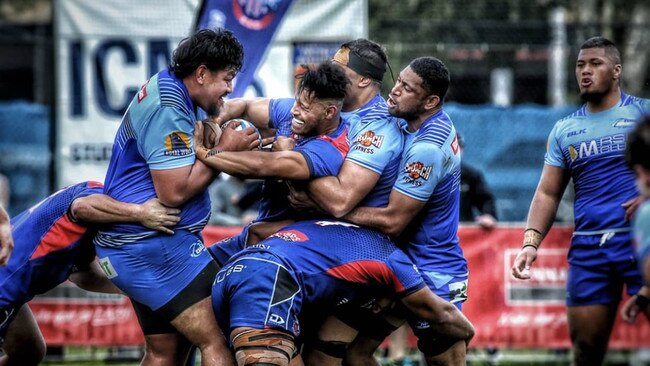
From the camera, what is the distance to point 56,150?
37.9 ft

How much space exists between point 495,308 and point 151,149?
17.3 feet

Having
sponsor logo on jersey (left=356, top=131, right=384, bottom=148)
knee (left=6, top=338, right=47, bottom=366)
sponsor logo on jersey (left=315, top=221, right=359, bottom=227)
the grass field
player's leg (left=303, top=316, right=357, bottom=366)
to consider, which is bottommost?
the grass field

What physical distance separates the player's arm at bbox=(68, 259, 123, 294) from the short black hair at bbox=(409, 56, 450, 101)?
7.80 ft

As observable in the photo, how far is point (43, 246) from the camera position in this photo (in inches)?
266

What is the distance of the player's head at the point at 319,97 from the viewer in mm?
6387

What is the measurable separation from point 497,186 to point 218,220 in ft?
10.5

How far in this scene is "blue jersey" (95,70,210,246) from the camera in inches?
241

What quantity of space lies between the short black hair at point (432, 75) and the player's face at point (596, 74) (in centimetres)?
113

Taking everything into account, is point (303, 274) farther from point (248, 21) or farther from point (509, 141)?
point (509, 141)

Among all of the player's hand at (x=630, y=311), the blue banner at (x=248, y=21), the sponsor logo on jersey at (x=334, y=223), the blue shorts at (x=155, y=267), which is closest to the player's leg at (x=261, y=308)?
the blue shorts at (x=155, y=267)

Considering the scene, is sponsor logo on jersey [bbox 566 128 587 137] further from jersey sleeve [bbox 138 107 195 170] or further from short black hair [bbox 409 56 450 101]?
jersey sleeve [bbox 138 107 195 170]

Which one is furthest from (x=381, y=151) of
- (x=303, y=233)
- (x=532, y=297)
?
(x=532, y=297)

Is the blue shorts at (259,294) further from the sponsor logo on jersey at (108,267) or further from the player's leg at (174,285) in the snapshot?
the sponsor logo on jersey at (108,267)

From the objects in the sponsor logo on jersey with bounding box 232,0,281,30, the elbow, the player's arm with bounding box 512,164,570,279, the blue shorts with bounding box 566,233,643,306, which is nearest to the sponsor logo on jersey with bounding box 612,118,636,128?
the player's arm with bounding box 512,164,570,279
